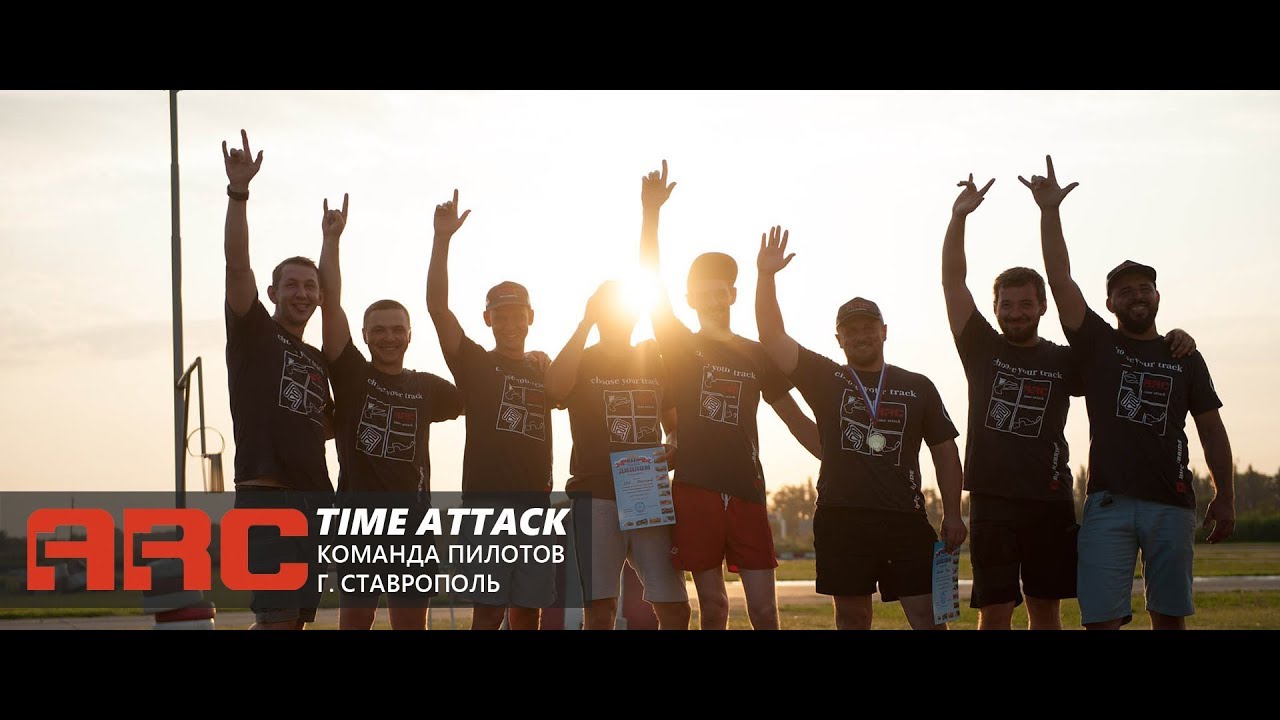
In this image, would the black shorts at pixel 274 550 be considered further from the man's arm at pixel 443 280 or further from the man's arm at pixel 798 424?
the man's arm at pixel 798 424

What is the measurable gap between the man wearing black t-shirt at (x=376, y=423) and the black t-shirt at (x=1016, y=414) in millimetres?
3019

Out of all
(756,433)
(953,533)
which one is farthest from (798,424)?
(953,533)

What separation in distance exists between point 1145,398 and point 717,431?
226cm

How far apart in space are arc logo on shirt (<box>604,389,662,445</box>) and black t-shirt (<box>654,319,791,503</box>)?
0.15 meters

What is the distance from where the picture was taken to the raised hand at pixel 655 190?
245 inches

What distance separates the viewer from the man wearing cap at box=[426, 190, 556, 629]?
20.4 ft

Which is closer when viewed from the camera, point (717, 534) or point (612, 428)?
point (717, 534)

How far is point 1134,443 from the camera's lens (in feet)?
19.6

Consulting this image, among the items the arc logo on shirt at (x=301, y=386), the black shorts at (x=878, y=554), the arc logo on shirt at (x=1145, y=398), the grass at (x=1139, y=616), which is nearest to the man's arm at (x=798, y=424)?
the black shorts at (x=878, y=554)

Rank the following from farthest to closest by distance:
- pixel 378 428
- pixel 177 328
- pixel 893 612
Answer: pixel 893 612 → pixel 177 328 → pixel 378 428

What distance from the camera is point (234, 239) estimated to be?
226 inches

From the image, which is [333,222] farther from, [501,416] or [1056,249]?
[1056,249]

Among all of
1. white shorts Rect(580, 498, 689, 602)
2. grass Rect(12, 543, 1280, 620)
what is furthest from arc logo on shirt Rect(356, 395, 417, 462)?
grass Rect(12, 543, 1280, 620)
